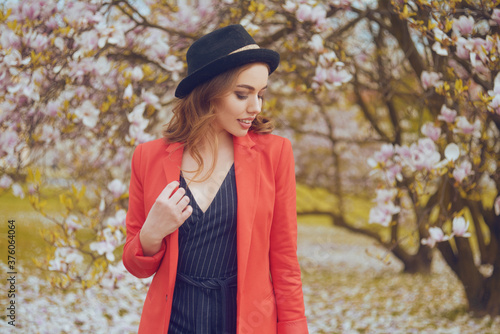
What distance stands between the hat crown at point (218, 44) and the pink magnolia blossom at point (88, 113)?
147 cm

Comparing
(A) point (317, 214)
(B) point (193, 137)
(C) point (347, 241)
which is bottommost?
(C) point (347, 241)

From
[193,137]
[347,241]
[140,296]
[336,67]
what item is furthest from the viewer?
[347,241]

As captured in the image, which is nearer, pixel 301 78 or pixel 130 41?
pixel 130 41

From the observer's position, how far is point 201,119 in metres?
1.48

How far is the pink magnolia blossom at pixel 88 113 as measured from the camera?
2701mm

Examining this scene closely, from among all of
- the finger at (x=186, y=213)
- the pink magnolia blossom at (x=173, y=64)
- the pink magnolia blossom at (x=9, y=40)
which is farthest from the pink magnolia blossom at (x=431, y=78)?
the pink magnolia blossom at (x=9, y=40)

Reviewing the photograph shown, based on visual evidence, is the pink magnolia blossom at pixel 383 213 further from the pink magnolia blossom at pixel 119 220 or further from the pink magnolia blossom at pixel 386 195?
the pink magnolia blossom at pixel 119 220

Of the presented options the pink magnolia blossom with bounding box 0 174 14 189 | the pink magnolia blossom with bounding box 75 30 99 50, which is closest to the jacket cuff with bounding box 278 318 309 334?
the pink magnolia blossom with bounding box 75 30 99 50

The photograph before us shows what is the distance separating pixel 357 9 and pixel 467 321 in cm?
269

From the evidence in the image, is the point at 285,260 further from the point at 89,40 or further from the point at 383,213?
the point at 89,40

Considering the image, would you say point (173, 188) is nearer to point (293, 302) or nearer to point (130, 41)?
point (293, 302)

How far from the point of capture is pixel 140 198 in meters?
1.54

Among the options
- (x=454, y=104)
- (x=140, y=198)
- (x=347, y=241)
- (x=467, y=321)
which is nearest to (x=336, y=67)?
(x=454, y=104)

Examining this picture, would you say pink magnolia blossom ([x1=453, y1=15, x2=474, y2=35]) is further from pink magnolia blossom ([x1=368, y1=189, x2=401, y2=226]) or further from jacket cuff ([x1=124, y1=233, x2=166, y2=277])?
jacket cuff ([x1=124, y1=233, x2=166, y2=277])
